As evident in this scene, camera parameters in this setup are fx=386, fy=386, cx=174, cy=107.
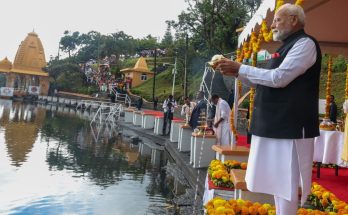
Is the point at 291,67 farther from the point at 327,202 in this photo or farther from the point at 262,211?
the point at 327,202

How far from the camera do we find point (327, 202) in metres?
3.91

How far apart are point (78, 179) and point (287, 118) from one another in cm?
628

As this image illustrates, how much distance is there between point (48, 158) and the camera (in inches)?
397

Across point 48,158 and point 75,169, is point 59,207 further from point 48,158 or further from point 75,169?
point 48,158

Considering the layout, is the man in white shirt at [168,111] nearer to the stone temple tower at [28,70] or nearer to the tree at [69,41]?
the stone temple tower at [28,70]

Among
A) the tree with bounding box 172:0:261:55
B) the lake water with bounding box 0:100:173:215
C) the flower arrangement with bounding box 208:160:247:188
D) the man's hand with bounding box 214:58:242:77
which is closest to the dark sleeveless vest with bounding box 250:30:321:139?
the man's hand with bounding box 214:58:242:77

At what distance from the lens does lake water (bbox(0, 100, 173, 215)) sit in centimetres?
595

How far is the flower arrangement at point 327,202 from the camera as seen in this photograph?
11.5ft

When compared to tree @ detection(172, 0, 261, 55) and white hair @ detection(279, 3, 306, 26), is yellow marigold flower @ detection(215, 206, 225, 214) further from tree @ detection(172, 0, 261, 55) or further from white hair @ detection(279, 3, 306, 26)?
tree @ detection(172, 0, 261, 55)

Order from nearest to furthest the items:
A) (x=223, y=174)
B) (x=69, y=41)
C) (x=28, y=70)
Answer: (x=223, y=174), (x=28, y=70), (x=69, y=41)

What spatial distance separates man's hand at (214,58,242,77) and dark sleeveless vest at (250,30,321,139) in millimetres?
213

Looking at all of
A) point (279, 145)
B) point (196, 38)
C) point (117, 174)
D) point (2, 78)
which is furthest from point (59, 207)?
point (2, 78)

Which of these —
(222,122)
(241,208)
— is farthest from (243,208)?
(222,122)

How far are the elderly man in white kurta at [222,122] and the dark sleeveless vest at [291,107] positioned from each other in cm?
571
